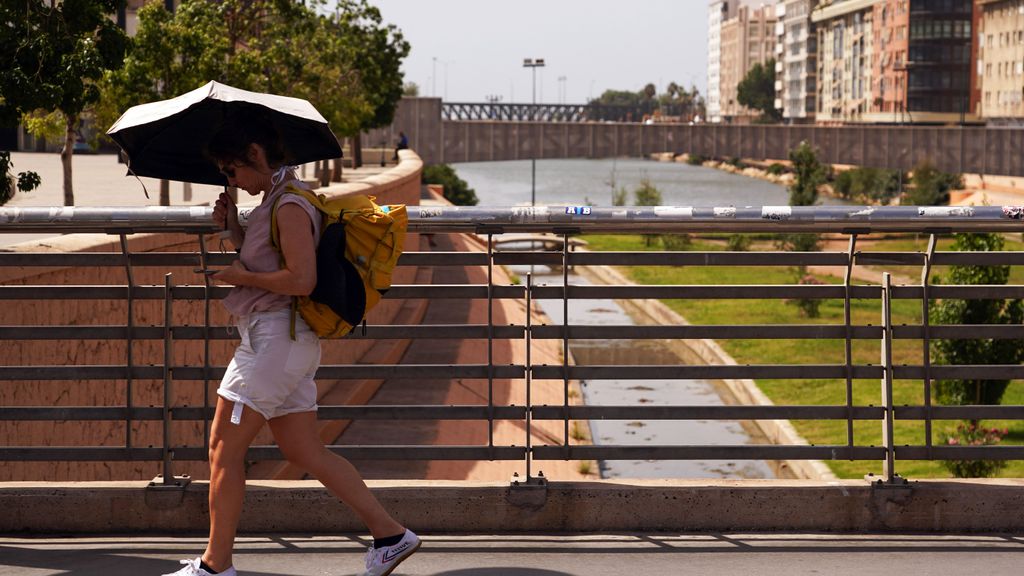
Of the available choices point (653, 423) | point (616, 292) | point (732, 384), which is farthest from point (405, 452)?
point (732, 384)

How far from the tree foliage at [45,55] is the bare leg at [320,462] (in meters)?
10.5

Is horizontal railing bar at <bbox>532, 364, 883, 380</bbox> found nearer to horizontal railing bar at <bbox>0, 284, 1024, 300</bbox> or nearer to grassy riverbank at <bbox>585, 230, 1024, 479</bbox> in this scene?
horizontal railing bar at <bbox>0, 284, 1024, 300</bbox>

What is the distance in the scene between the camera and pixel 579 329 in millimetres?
7184

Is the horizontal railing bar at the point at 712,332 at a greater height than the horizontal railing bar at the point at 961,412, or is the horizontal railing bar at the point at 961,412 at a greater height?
the horizontal railing bar at the point at 712,332

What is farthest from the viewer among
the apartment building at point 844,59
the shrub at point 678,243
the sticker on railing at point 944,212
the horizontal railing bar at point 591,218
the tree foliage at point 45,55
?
the apartment building at point 844,59

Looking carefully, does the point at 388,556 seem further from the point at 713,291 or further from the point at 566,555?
the point at 713,291

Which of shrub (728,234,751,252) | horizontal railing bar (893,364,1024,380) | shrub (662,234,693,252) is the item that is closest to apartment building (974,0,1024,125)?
shrub (662,234,693,252)

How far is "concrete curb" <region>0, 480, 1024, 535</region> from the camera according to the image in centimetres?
683

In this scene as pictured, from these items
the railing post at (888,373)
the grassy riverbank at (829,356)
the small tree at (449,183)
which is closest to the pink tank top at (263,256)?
the railing post at (888,373)

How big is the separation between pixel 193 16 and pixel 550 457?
976 inches

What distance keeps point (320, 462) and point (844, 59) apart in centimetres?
16663

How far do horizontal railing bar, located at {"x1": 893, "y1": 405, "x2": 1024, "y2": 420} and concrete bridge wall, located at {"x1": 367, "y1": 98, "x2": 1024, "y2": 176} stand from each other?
98555 mm

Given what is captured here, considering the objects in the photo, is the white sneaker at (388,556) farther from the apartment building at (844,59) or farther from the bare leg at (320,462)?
the apartment building at (844,59)

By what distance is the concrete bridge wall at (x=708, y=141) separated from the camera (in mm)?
105188
